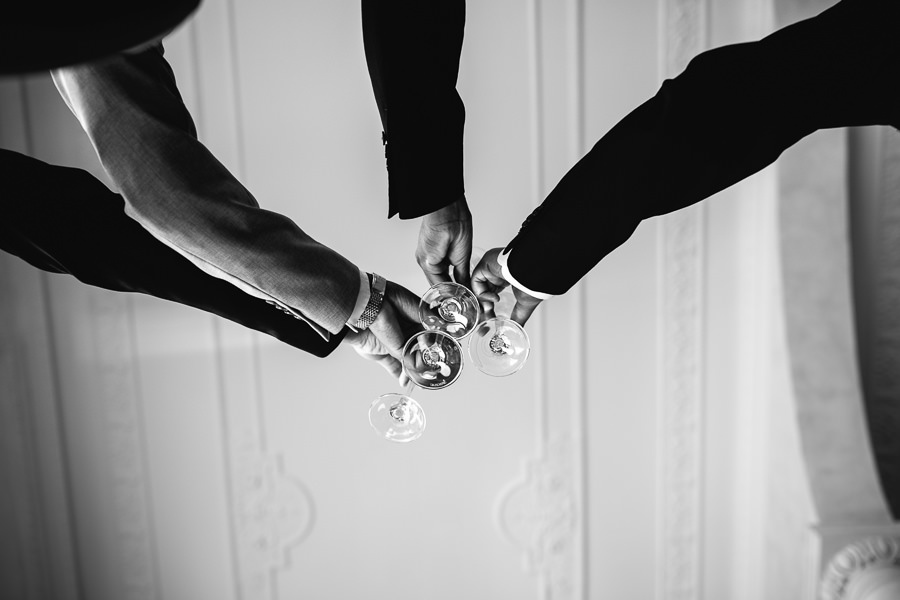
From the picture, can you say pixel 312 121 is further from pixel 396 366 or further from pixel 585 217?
pixel 585 217

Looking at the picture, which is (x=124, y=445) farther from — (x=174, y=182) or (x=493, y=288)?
(x=174, y=182)

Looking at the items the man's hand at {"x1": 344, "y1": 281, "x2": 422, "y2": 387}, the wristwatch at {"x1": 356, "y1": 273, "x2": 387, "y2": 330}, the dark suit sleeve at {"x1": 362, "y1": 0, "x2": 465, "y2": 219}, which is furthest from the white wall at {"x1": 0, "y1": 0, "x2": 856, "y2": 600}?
the dark suit sleeve at {"x1": 362, "y1": 0, "x2": 465, "y2": 219}

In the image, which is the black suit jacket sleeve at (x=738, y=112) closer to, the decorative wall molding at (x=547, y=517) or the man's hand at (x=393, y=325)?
the man's hand at (x=393, y=325)

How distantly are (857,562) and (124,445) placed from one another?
3.25m

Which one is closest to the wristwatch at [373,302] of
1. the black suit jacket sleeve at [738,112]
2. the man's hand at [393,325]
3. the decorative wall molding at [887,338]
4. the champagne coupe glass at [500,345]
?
the man's hand at [393,325]

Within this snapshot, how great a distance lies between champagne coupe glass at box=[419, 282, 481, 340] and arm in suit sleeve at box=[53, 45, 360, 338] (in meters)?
0.29

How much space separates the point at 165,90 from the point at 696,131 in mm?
748

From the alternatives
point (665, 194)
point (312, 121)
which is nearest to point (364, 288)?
point (665, 194)

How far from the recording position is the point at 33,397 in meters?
3.30

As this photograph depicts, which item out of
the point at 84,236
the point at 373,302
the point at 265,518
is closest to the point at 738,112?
the point at 373,302

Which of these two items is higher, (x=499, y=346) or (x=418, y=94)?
(x=418, y=94)

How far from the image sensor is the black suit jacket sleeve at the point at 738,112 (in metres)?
0.92

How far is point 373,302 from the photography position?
1.26m

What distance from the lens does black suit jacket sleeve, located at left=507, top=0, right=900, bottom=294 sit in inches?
36.1
